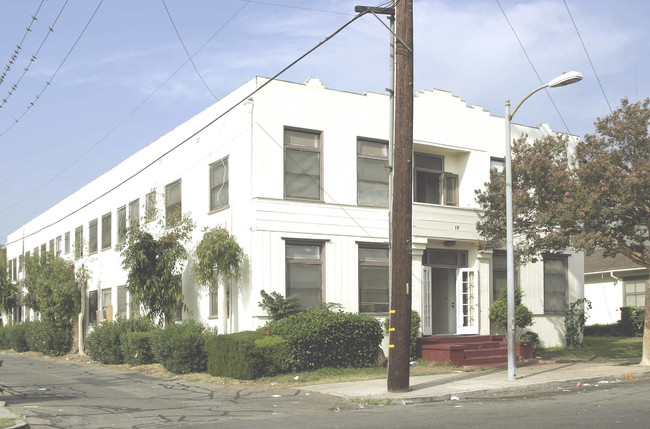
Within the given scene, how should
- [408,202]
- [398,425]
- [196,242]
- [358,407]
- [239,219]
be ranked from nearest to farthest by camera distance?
[398,425] < [358,407] < [408,202] < [239,219] < [196,242]

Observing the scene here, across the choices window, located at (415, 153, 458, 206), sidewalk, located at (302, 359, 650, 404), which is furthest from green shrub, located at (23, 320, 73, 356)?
sidewalk, located at (302, 359, 650, 404)

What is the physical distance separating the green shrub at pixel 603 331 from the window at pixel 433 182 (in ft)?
46.4

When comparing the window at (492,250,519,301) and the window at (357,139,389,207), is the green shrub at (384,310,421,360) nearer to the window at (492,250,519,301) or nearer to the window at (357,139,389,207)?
the window at (357,139,389,207)

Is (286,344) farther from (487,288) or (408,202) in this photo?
(487,288)

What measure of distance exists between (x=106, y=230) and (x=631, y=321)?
23236mm

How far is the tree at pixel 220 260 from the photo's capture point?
19.4m

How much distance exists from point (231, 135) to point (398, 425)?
12.2 meters

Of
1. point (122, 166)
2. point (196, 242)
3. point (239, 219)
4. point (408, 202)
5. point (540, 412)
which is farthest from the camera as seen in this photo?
point (122, 166)

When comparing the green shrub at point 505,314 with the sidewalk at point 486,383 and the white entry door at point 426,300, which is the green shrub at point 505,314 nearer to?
the white entry door at point 426,300

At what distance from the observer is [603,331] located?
3381cm

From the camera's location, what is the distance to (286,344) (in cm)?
1766

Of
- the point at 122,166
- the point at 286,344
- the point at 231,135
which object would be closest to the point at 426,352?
the point at 286,344

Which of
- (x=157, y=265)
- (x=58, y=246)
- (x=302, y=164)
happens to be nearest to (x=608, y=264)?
(x=302, y=164)

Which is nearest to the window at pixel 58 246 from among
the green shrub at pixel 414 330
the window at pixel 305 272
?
the window at pixel 305 272
